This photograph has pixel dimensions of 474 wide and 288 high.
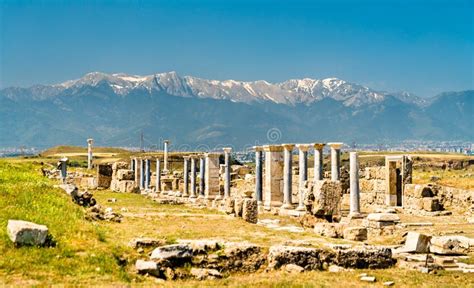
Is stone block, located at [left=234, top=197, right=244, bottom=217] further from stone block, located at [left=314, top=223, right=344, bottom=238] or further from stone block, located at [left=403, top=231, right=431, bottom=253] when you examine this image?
stone block, located at [left=403, top=231, right=431, bottom=253]

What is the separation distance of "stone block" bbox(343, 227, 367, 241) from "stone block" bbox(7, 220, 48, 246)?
10582 mm

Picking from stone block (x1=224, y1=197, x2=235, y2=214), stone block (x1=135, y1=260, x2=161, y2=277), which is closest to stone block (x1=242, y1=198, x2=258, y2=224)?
stone block (x1=224, y1=197, x2=235, y2=214)

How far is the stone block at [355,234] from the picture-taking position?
2031 centimetres

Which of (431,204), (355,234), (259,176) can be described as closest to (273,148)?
(259,176)

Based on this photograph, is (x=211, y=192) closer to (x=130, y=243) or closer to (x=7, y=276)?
(x=130, y=243)

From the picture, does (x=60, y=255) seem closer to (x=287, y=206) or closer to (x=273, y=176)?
(x=287, y=206)

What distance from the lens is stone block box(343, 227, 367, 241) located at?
2031 centimetres

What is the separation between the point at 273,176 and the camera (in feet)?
114

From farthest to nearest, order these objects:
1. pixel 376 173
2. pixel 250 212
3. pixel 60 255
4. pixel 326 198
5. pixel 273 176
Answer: pixel 376 173, pixel 273 176, pixel 250 212, pixel 326 198, pixel 60 255

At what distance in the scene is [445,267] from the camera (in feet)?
49.9

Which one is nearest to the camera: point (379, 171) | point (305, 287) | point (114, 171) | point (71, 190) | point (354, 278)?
point (305, 287)

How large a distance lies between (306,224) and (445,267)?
991 centimetres

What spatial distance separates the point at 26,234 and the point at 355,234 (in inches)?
433

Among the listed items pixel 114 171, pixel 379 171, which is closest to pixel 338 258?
pixel 379 171
